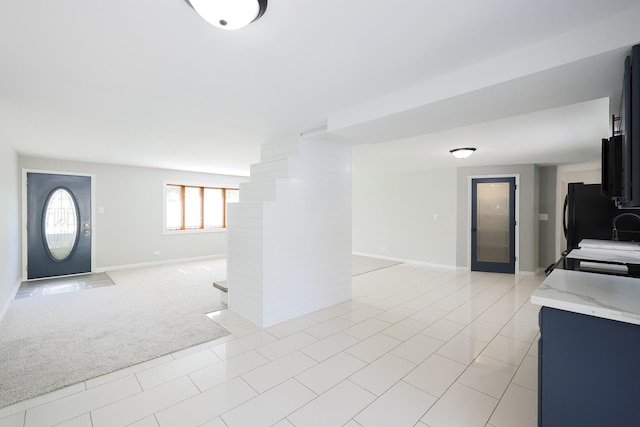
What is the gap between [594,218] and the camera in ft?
11.8

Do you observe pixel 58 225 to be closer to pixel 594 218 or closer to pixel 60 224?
pixel 60 224

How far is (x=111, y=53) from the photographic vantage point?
1926 millimetres

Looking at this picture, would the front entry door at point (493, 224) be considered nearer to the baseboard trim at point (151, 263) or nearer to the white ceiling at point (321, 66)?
the white ceiling at point (321, 66)

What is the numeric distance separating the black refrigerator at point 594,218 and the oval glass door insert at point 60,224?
8662 mm

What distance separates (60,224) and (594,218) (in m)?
8.94

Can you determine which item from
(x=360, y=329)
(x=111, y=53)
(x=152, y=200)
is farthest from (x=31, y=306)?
(x=360, y=329)

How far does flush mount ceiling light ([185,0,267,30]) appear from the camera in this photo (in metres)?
1.35

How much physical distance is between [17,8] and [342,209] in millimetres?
3522

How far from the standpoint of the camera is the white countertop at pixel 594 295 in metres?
1.28

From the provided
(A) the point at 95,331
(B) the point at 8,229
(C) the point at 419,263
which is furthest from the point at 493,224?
(B) the point at 8,229

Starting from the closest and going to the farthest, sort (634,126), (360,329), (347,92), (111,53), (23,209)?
(634,126) < (111,53) < (347,92) < (360,329) < (23,209)

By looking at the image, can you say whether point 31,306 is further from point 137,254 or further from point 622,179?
point 622,179

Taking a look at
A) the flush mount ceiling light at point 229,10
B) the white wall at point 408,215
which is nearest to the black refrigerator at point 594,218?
→ the white wall at point 408,215

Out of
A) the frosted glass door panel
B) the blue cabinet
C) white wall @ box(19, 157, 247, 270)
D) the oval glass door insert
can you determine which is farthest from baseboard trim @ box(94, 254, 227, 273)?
the blue cabinet
